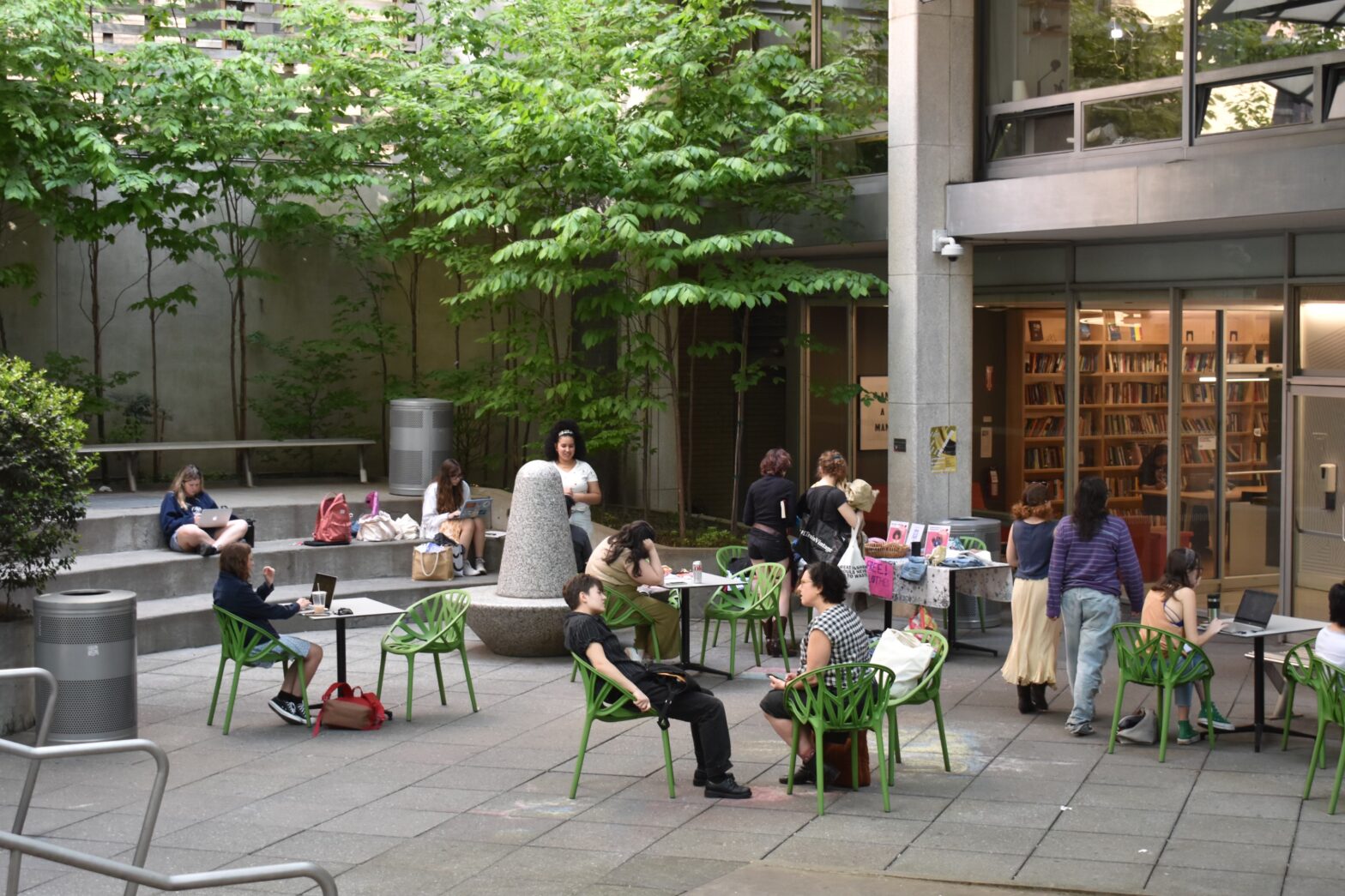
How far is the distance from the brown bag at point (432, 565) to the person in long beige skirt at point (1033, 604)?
247 inches

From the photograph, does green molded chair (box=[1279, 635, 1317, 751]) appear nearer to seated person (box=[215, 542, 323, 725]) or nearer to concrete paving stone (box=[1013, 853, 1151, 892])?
concrete paving stone (box=[1013, 853, 1151, 892])

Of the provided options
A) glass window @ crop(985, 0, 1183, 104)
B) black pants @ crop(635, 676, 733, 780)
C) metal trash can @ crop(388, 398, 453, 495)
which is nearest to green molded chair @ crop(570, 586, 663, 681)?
black pants @ crop(635, 676, 733, 780)

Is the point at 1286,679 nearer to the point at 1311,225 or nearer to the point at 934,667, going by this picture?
the point at 934,667

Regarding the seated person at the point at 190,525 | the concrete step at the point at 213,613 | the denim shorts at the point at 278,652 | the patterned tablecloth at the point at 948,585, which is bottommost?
the concrete step at the point at 213,613

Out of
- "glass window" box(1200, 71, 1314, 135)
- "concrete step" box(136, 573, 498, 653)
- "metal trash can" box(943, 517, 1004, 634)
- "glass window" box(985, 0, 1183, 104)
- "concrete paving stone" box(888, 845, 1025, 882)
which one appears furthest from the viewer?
"metal trash can" box(943, 517, 1004, 634)

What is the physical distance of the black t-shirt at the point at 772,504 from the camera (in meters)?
12.7

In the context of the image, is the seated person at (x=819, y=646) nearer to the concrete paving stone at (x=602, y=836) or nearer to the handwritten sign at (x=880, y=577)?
the concrete paving stone at (x=602, y=836)

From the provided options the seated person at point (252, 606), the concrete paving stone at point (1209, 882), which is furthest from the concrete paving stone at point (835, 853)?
the seated person at point (252, 606)

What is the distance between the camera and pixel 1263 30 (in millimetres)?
12406

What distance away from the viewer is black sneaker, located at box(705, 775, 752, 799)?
8.59 m

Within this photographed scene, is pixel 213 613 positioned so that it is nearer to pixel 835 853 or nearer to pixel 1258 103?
pixel 835 853

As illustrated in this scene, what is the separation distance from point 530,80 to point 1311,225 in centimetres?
736

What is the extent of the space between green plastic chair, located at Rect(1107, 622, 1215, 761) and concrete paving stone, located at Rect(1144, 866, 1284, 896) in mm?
2235

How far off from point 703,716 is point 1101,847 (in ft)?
7.50
